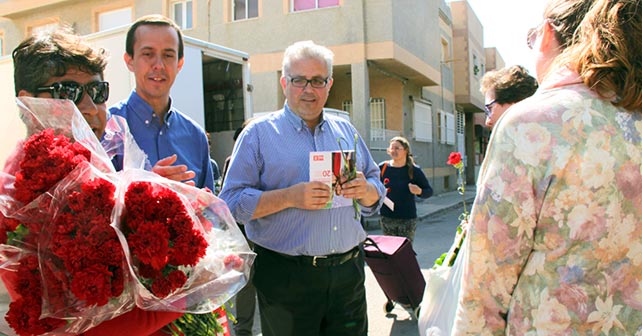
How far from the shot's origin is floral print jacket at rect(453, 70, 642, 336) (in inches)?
55.7

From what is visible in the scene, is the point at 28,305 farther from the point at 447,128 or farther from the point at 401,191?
the point at 447,128

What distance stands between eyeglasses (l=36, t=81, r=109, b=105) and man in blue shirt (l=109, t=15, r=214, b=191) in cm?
44

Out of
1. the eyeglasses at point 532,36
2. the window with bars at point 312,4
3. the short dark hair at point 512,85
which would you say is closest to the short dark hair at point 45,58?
the eyeglasses at point 532,36

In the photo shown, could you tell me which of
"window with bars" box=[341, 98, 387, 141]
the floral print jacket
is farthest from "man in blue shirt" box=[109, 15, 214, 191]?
"window with bars" box=[341, 98, 387, 141]

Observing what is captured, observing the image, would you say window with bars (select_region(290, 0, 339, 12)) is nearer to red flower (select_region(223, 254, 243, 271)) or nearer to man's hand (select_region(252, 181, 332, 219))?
man's hand (select_region(252, 181, 332, 219))

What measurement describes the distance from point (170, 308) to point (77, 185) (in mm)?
457

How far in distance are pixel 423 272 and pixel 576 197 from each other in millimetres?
5666

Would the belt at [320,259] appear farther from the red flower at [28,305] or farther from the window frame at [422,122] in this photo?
the window frame at [422,122]

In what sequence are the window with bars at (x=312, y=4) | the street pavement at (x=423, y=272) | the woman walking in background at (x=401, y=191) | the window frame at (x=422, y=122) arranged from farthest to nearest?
the window frame at (x=422, y=122)
the window with bars at (x=312, y=4)
the woman walking in background at (x=401, y=191)
the street pavement at (x=423, y=272)

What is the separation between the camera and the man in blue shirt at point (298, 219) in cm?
257

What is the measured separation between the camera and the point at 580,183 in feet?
4.62

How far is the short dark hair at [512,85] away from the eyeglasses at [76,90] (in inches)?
103

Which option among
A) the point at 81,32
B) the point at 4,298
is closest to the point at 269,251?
the point at 4,298

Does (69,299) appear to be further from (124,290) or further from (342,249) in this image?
(342,249)
